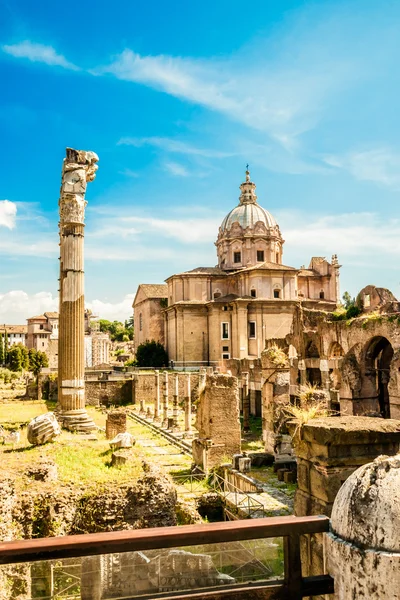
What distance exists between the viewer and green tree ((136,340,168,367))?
171 feet

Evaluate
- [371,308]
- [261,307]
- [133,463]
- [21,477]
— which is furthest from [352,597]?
[261,307]

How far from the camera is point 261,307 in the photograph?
155 ft

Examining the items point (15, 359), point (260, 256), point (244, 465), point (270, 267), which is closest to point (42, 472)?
point (244, 465)

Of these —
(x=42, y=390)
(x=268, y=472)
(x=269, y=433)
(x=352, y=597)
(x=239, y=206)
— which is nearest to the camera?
(x=352, y=597)

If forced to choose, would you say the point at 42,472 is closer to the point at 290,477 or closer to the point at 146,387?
the point at 290,477

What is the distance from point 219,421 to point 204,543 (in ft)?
47.3

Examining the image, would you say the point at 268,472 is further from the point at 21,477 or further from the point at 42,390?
the point at 42,390

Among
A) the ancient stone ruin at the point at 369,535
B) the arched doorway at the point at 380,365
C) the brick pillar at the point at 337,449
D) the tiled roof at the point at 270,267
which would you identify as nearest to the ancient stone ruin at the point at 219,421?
the arched doorway at the point at 380,365

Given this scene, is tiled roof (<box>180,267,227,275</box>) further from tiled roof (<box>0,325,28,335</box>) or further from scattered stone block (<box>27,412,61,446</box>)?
tiled roof (<box>0,325,28,335</box>)

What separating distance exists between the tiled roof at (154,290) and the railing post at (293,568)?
5623 cm

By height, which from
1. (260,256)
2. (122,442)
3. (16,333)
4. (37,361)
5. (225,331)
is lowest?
(122,442)

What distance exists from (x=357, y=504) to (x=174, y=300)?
162 ft

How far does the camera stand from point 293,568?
2.28m

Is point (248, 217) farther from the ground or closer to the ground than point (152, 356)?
farther from the ground
